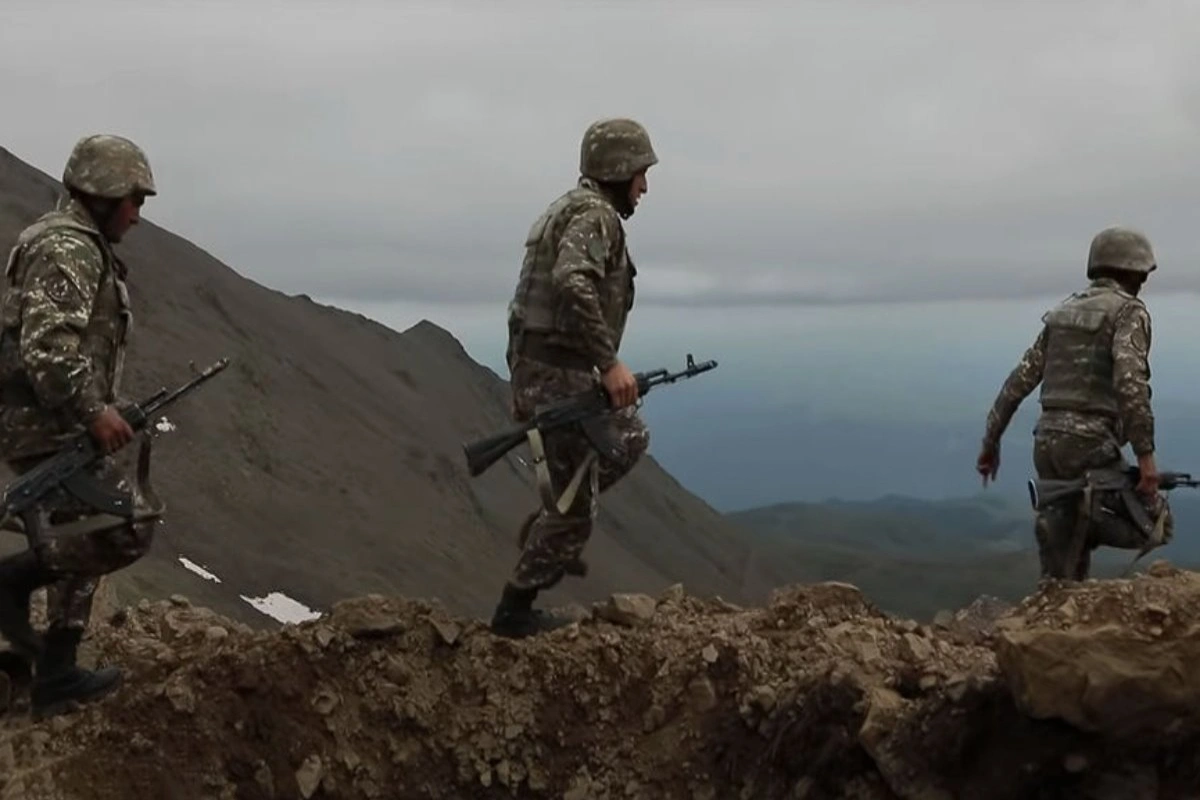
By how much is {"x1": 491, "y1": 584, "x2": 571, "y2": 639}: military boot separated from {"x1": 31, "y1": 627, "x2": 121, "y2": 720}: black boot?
2435mm

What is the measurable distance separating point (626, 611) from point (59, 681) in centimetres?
341

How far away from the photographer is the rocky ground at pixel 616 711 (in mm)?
7176

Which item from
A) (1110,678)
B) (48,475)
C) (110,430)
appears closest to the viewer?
(1110,678)

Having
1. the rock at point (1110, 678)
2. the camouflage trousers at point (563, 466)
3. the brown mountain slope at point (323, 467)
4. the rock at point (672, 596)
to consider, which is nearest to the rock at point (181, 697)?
the camouflage trousers at point (563, 466)

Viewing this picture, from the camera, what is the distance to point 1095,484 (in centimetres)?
1007

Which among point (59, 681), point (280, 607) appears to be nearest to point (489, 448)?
point (59, 681)

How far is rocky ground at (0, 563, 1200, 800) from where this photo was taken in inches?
283

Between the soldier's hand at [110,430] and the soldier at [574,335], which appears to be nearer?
the soldier's hand at [110,430]

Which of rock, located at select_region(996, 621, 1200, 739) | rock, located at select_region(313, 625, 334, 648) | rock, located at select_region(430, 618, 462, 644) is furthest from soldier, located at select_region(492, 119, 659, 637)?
rock, located at select_region(996, 621, 1200, 739)

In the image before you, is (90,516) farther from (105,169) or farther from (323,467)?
(323,467)

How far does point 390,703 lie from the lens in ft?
28.9

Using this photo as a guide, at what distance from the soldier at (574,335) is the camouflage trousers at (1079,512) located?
329 centimetres

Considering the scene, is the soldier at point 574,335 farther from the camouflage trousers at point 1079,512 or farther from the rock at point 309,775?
the camouflage trousers at point 1079,512

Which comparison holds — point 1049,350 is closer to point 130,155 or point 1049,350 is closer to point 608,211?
point 608,211
